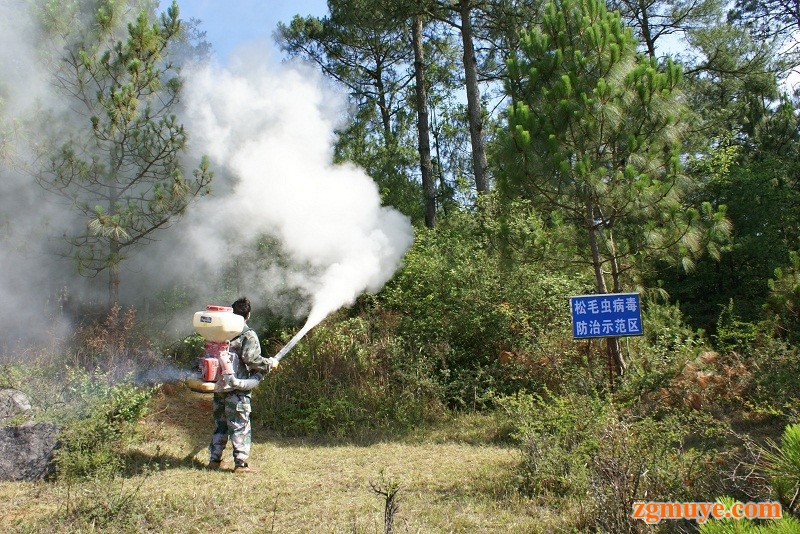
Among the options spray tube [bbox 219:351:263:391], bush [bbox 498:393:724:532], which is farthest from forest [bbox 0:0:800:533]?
spray tube [bbox 219:351:263:391]

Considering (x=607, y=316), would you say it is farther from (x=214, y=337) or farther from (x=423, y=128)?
(x=423, y=128)

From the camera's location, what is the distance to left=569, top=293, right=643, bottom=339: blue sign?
793cm

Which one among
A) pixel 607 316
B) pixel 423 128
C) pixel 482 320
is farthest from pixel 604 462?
pixel 423 128

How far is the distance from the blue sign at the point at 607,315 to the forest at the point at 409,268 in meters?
0.48

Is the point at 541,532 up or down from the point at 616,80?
down

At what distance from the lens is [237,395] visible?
6914 millimetres

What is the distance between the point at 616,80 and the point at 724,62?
10.5 metres

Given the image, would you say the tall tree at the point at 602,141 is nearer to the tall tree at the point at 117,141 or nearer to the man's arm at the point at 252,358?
the man's arm at the point at 252,358

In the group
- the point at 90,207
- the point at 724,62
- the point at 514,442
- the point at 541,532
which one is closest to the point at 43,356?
the point at 90,207

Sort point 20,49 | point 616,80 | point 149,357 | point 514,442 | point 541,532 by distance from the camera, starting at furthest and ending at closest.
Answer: point 20,49, point 149,357, point 616,80, point 514,442, point 541,532

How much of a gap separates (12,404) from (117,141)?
17.5 feet

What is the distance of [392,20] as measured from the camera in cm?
1554

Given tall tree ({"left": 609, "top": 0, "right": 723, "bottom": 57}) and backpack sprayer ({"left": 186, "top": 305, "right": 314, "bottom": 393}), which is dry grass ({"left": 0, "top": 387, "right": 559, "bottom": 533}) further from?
tall tree ({"left": 609, "top": 0, "right": 723, "bottom": 57})

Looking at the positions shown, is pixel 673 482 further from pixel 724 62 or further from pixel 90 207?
pixel 724 62
